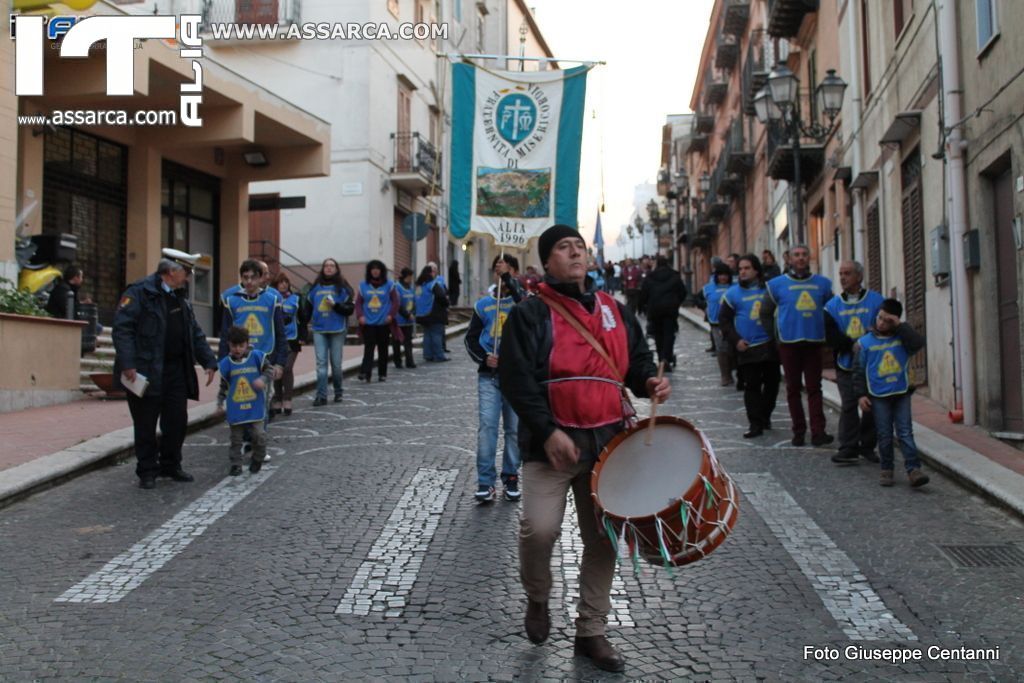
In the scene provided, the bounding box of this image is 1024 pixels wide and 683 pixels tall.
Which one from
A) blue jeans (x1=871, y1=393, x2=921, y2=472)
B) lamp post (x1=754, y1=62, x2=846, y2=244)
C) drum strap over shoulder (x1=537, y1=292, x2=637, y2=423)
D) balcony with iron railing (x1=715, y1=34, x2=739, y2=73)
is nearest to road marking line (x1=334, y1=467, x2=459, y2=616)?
drum strap over shoulder (x1=537, y1=292, x2=637, y2=423)

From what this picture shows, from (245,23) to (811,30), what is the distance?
596 inches

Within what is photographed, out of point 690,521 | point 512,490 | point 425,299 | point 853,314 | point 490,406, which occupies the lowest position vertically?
point 512,490

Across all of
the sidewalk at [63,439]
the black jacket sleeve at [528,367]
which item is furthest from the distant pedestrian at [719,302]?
the black jacket sleeve at [528,367]

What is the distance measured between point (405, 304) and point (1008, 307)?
33.8ft

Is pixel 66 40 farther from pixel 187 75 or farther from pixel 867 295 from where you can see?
A: pixel 867 295

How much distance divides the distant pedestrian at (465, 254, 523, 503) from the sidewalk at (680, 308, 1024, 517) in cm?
328

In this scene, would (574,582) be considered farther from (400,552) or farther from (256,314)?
(256,314)

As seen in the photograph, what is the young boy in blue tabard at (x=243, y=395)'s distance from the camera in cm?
869

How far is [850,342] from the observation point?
8930 mm

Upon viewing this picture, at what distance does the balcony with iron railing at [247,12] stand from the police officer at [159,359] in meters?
21.8

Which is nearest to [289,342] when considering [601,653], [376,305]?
[376,305]

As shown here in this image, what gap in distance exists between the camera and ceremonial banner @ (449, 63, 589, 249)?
971 centimetres

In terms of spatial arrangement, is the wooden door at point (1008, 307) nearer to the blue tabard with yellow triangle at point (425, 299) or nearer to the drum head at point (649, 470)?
the drum head at point (649, 470)

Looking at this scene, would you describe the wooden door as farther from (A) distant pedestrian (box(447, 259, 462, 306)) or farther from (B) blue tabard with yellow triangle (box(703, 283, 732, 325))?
(A) distant pedestrian (box(447, 259, 462, 306))
